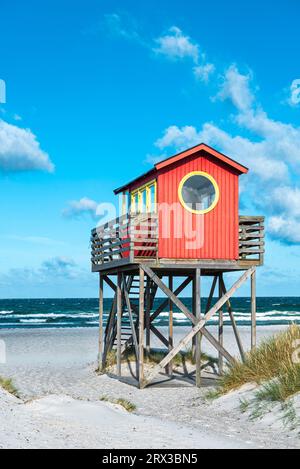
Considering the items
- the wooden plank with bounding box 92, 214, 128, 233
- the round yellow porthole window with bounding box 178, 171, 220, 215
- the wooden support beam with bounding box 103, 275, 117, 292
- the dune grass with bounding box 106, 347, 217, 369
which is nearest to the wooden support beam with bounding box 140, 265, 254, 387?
the wooden plank with bounding box 92, 214, 128, 233

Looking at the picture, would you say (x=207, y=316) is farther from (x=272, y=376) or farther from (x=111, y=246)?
(x=272, y=376)

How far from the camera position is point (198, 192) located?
19688 mm

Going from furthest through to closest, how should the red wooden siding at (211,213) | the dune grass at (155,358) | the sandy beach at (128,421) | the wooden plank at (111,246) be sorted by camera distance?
the dune grass at (155,358), the wooden plank at (111,246), the red wooden siding at (211,213), the sandy beach at (128,421)

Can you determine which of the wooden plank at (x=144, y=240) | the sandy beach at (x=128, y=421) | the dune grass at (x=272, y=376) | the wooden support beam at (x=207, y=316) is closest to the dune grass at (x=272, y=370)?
the dune grass at (x=272, y=376)

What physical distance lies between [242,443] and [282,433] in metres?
1.18

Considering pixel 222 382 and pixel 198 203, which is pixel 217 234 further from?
pixel 222 382

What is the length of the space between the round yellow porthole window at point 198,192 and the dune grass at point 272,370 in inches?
215

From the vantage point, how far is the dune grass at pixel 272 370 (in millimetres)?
12562

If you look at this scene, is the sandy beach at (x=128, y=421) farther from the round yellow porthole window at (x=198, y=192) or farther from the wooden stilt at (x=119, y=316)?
the round yellow porthole window at (x=198, y=192)

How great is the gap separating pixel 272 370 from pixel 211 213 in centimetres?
650

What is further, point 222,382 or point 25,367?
point 25,367
